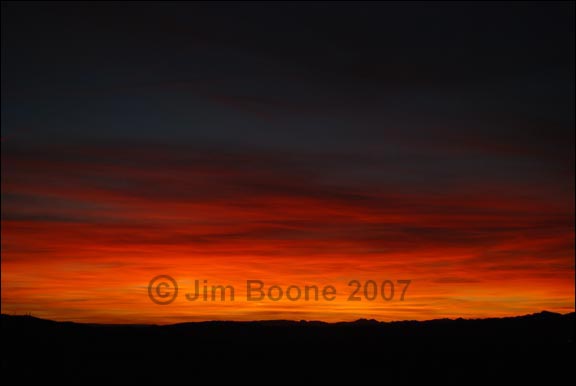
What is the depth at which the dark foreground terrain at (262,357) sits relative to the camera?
3228 centimetres

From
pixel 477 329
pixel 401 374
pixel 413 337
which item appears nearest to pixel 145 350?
pixel 401 374

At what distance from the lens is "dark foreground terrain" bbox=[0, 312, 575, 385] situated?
106 feet

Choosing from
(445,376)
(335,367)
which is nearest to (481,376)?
(445,376)

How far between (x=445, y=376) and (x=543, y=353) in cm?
1216

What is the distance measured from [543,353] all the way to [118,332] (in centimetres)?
2688

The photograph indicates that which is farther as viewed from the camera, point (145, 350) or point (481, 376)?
point (145, 350)

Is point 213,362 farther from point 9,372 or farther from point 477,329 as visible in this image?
point 477,329

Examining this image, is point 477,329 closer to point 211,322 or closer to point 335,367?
point 211,322

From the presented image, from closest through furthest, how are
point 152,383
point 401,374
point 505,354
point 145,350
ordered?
point 152,383, point 401,374, point 145,350, point 505,354

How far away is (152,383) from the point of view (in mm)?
30203

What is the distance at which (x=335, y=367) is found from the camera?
36.2m

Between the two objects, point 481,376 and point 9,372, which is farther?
point 481,376

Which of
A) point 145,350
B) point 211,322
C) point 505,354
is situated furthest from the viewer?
point 211,322

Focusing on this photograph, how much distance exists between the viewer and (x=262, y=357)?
3838 cm
